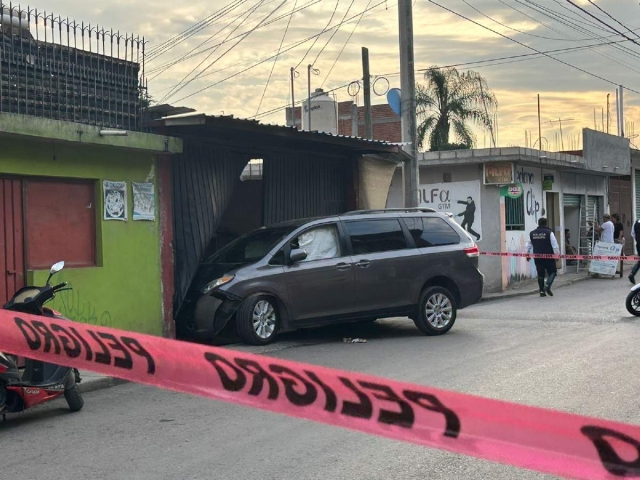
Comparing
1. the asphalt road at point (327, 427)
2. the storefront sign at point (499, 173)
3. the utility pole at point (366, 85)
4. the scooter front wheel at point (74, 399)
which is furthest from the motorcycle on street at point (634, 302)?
the utility pole at point (366, 85)

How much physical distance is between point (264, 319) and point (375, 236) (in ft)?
6.95

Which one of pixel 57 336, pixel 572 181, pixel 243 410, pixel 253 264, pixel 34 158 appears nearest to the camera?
pixel 57 336

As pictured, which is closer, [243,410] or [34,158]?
[243,410]

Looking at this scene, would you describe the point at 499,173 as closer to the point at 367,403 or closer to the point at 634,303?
the point at 634,303

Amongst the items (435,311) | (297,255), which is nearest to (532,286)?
(435,311)

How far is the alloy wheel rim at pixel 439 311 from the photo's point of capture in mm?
11883

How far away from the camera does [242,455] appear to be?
5.61m

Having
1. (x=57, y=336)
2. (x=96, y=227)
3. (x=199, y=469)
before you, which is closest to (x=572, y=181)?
(x=96, y=227)

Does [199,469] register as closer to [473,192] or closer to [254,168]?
[254,168]

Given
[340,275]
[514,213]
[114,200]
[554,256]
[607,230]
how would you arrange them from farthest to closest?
[607,230] < [514,213] < [554,256] < [340,275] < [114,200]

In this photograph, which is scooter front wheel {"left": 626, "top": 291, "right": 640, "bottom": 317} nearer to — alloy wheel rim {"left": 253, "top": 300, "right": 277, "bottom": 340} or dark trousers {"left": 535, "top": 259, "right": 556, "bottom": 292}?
dark trousers {"left": 535, "top": 259, "right": 556, "bottom": 292}

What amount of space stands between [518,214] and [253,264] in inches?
491

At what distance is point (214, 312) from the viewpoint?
10.8m

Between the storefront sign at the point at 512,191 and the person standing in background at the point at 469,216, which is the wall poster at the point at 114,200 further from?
the storefront sign at the point at 512,191
